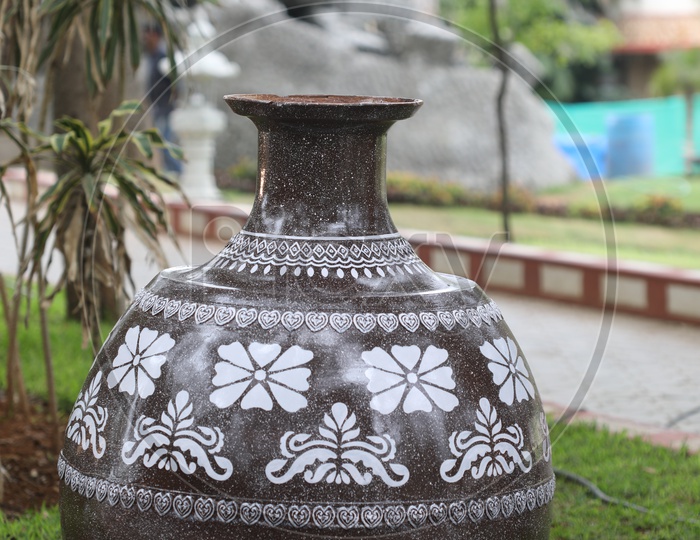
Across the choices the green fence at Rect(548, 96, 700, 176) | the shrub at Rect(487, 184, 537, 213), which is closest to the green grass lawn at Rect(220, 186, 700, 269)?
the shrub at Rect(487, 184, 537, 213)

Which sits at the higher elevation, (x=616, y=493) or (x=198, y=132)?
(x=198, y=132)

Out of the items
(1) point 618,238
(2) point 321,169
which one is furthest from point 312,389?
(1) point 618,238

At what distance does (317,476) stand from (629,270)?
579 cm

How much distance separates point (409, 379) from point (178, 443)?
0.47m

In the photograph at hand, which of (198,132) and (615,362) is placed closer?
(615,362)

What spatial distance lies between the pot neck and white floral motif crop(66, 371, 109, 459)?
0.49 m

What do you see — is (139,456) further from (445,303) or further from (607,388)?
(607,388)

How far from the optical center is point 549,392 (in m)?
5.33

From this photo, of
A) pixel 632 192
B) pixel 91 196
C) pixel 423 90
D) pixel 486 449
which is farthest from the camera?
pixel 632 192

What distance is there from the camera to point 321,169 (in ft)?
7.69

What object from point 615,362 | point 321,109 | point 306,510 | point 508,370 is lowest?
point 615,362

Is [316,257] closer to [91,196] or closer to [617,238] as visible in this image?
[91,196]

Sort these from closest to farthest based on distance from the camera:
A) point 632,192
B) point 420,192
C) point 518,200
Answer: point 420,192, point 518,200, point 632,192

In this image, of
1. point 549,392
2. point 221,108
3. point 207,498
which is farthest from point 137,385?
point 221,108
